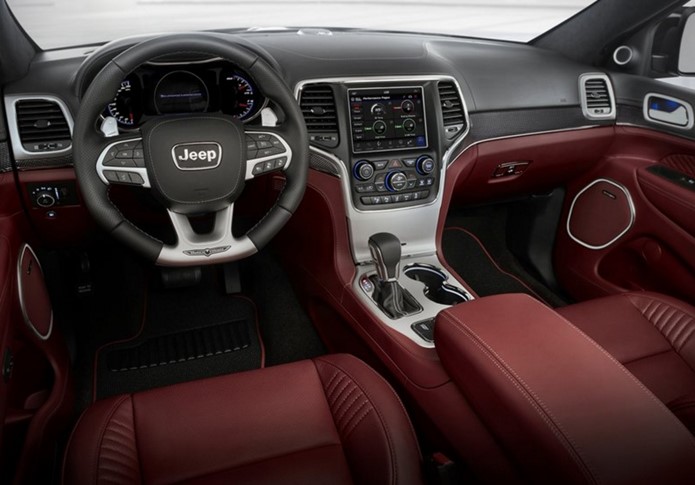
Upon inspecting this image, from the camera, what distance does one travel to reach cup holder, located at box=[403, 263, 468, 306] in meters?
1.74

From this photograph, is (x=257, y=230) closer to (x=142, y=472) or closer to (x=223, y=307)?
(x=142, y=472)

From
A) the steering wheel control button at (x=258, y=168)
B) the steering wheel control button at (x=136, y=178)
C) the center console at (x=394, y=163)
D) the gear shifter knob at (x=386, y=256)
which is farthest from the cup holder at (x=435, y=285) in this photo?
the steering wheel control button at (x=136, y=178)

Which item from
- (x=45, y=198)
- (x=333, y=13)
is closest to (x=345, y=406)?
(x=45, y=198)

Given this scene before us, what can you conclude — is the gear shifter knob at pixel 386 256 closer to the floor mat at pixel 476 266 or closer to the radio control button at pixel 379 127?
the radio control button at pixel 379 127

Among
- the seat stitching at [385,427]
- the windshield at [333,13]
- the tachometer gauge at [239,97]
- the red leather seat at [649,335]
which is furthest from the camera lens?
the windshield at [333,13]

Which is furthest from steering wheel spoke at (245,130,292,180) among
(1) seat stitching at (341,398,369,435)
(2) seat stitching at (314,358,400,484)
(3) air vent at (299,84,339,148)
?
(1) seat stitching at (341,398,369,435)

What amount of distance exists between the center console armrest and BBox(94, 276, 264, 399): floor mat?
978mm

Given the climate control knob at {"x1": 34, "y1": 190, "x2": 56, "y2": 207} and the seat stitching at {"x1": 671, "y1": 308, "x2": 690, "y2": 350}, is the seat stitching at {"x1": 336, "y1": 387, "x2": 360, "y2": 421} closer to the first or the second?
the seat stitching at {"x1": 671, "y1": 308, "x2": 690, "y2": 350}

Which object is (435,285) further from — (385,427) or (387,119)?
(385,427)

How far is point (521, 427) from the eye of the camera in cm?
95

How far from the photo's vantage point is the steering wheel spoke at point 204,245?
51.9 inches

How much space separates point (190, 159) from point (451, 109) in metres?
0.93

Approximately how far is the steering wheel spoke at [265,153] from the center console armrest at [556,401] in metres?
0.53

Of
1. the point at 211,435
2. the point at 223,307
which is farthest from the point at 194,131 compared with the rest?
the point at 223,307
